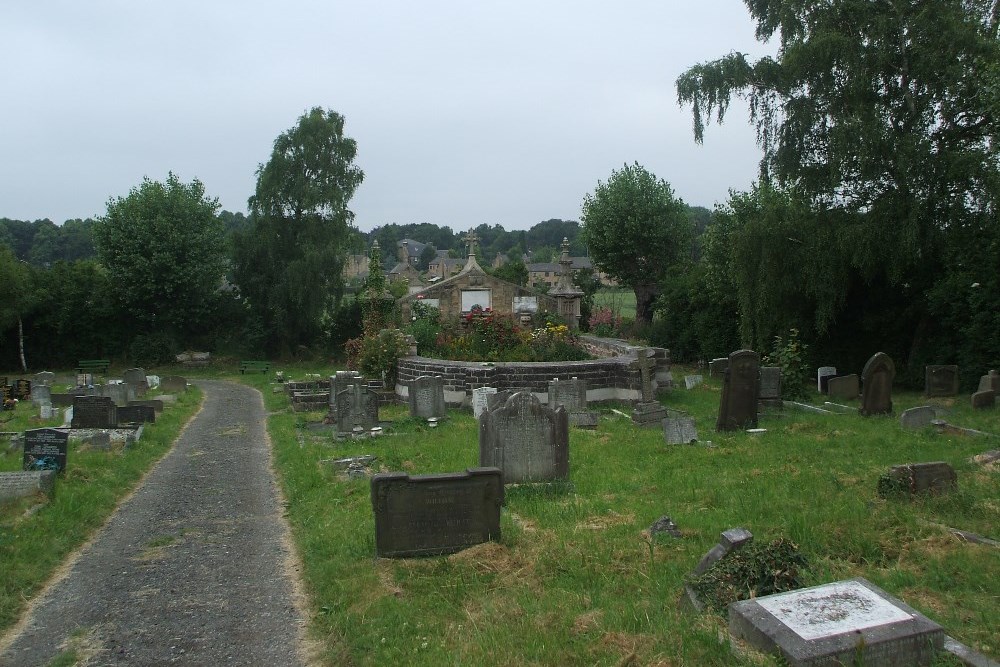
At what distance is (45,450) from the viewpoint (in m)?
9.96

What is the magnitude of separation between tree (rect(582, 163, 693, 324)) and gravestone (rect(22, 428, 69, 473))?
29.9 m

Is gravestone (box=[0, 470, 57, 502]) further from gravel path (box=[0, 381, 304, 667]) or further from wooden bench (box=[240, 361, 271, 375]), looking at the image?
wooden bench (box=[240, 361, 271, 375])

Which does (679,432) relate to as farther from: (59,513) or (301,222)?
(301,222)

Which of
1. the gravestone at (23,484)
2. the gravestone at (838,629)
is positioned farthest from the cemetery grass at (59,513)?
the gravestone at (838,629)

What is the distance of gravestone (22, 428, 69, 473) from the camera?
9.87 meters

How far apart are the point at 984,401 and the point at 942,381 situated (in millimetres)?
3279

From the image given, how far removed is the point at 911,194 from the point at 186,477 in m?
16.3

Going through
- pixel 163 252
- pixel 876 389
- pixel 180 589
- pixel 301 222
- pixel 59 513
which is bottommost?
pixel 180 589

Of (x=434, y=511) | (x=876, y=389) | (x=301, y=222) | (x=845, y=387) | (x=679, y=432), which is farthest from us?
(x=301, y=222)

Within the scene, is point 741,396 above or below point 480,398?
above

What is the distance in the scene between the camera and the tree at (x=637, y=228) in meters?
37.0

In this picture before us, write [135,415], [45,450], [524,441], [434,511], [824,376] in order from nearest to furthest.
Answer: [434,511] < [524,441] < [45,450] < [135,415] < [824,376]

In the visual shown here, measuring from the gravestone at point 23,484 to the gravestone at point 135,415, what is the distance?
6.06m

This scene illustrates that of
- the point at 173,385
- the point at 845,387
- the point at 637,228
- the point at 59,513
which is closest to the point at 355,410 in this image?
the point at 59,513
